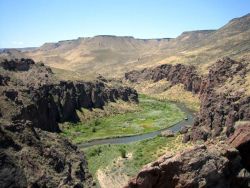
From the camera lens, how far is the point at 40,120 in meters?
107

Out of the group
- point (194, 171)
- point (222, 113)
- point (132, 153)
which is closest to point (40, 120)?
point (132, 153)

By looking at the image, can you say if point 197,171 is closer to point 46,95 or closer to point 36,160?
point 36,160

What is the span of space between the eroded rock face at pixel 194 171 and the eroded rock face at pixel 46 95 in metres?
58.3

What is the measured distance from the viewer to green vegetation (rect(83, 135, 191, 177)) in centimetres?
7531

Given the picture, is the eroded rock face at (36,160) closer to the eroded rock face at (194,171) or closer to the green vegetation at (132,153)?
the green vegetation at (132,153)

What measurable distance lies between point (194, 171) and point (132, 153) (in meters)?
60.7

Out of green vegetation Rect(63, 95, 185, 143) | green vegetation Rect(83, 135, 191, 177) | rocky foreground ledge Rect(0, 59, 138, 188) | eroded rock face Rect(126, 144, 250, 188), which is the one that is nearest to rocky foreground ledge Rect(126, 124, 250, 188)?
eroded rock face Rect(126, 144, 250, 188)

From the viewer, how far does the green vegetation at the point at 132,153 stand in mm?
75312

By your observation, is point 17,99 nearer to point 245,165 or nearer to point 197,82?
point 245,165

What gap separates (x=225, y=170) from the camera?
26375 millimetres

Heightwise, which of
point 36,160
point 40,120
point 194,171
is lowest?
point 40,120

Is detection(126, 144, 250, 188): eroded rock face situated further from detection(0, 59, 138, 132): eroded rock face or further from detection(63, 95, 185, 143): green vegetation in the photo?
detection(63, 95, 185, 143): green vegetation

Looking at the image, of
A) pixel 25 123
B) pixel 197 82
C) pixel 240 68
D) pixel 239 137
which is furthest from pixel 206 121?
pixel 197 82

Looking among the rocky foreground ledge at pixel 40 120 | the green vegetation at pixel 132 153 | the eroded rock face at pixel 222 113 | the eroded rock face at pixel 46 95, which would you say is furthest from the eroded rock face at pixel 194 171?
the eroded rock face at pixel 46 95
